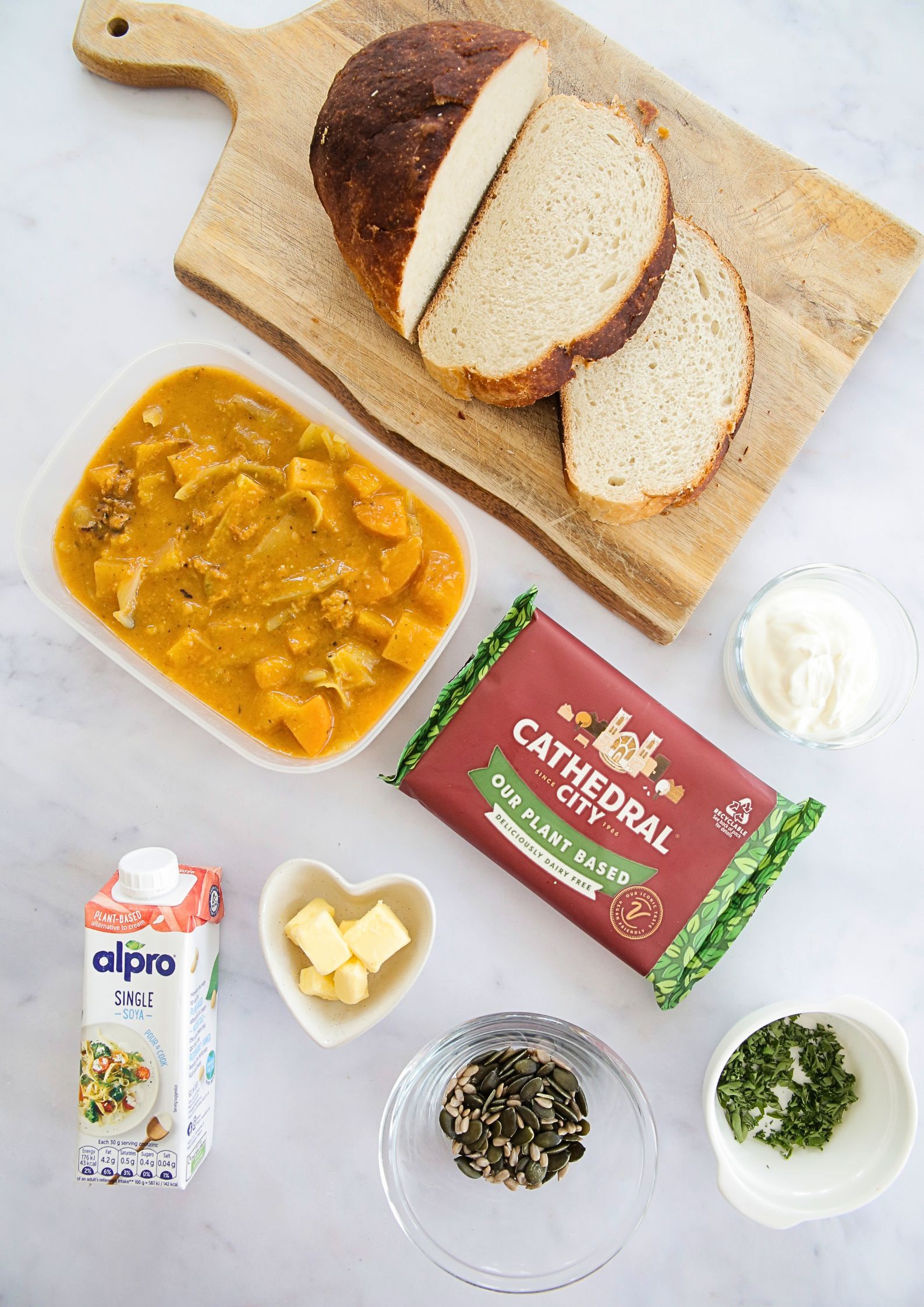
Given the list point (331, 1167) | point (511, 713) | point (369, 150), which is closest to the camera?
point (369, 150)

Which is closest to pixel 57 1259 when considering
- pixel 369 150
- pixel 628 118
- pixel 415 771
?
pixel 415 771

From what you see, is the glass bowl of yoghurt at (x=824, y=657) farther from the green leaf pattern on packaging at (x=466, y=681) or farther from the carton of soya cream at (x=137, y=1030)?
the carton of soya cream at (x=137, y=1030)

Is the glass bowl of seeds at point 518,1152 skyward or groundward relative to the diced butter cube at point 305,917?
groundward

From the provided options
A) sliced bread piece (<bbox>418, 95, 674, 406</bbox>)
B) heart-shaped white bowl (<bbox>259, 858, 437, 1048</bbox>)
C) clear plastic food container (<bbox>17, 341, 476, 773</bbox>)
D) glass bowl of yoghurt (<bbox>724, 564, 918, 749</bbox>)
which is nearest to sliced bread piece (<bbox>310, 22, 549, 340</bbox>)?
sliced bread piece (<bbox>418, 95, 674, 406</bbox>)

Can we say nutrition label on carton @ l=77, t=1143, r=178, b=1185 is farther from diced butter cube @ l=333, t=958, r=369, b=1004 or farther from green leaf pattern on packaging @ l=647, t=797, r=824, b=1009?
green leaf pattern on packaging @ l=647, t=797, r=824, b=1009

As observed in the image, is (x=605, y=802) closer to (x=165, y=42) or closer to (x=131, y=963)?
(x=131, y=963)

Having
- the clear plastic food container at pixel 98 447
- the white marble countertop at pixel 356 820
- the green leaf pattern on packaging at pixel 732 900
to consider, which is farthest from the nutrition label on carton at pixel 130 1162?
the green leaf pattern on packaging at pixel 732 900

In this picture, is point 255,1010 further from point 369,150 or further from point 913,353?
point 913,353
